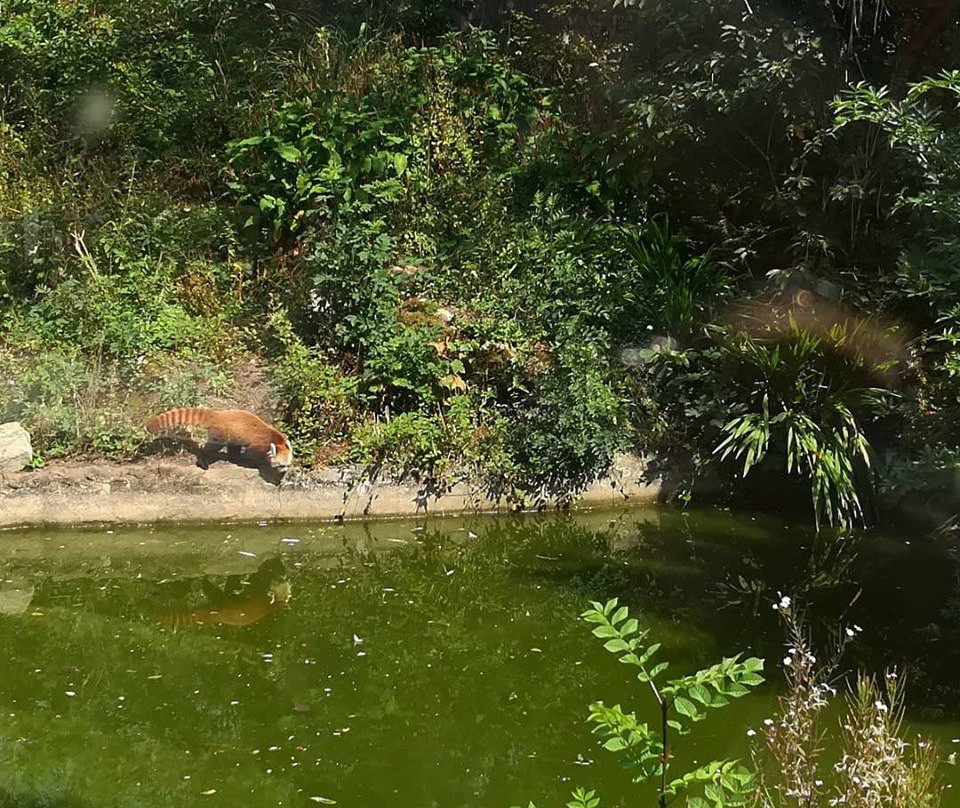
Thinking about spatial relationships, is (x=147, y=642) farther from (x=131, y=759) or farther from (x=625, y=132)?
(x=625, y=132)

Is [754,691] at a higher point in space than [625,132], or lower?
lower

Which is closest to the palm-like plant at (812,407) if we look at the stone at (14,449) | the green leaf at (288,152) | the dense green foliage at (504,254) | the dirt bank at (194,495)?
the dense green foliage at (504,254)

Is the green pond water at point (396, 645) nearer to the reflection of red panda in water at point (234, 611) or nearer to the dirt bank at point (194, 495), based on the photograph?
the reflection of red panda in water at point (234, 611)

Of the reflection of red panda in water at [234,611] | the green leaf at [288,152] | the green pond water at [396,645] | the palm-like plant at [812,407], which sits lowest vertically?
the reflection of red panda in water at [234,611]

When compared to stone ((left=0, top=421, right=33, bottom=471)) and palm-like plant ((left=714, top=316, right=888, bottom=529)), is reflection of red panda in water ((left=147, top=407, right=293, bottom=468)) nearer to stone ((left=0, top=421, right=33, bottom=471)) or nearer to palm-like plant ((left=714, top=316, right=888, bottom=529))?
stone ((left=0, top=421, right=33, bottom=471))

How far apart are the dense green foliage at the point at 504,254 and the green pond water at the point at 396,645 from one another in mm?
677

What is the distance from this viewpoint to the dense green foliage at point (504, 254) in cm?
740

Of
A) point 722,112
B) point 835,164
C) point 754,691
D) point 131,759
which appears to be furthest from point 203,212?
→ point 754,691

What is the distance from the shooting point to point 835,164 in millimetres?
8008


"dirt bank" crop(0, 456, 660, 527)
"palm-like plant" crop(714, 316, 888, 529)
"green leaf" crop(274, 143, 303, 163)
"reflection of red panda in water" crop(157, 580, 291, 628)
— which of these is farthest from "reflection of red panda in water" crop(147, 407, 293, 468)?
"palm-like plant" crop(714, 316, 888, 529)

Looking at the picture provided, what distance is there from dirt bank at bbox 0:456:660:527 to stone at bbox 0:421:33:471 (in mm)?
73

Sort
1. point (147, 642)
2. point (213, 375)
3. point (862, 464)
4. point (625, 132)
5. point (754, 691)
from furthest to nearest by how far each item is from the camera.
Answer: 1. point (625, 132)
2. point (213, 375)
3. point (862, 464)
4. point (147, 642)
5. point (754, 691)

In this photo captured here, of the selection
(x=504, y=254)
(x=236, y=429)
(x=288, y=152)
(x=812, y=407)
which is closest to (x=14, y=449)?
(x=236, y=429)

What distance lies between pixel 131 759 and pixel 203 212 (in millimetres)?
5845
